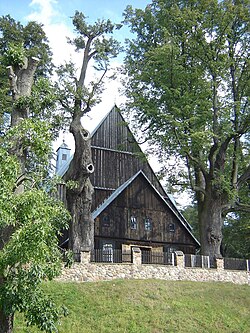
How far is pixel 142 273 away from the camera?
753 inches

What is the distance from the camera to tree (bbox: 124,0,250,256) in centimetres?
2288

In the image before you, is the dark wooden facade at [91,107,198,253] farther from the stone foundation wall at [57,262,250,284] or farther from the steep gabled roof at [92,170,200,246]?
the stone foundation wall at [57,262,250,284]

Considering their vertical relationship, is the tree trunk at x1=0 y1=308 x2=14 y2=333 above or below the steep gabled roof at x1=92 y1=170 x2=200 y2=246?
below

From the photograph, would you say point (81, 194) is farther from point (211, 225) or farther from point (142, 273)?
point (211, 225)

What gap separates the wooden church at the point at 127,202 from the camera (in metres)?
25.8

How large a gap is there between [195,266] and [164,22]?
1351 centimetres

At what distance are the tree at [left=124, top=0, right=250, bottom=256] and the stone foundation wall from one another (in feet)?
5.26

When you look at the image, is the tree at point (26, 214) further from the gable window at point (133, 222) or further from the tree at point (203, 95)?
the gable window at point (133, 222)

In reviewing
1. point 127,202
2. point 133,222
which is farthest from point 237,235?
point 127,202

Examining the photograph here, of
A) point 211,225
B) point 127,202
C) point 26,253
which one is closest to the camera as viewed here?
point 26,253

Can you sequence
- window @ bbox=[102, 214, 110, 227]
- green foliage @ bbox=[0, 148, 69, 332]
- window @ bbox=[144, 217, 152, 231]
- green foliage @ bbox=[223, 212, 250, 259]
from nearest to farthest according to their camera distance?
green foliage @ bbox=[0, 148, 69, 332]
window @ bbox=[102, 214, 110, 227]
window @ bbox=[144, 217, 152, 231]
green foliage @ bbox=[223, 212, 250, 259]

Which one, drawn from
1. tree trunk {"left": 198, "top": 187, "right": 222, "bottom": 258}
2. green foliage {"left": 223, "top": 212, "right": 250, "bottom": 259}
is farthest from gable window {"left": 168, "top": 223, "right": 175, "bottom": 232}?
green foliage {"left": 223, "top": 212, "right": 250, "bottom": 259}

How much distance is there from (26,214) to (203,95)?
16087 mm

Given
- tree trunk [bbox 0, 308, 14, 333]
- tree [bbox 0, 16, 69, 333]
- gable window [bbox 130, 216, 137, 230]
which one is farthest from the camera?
gable window [bbox 130, 216, 137, 230]
